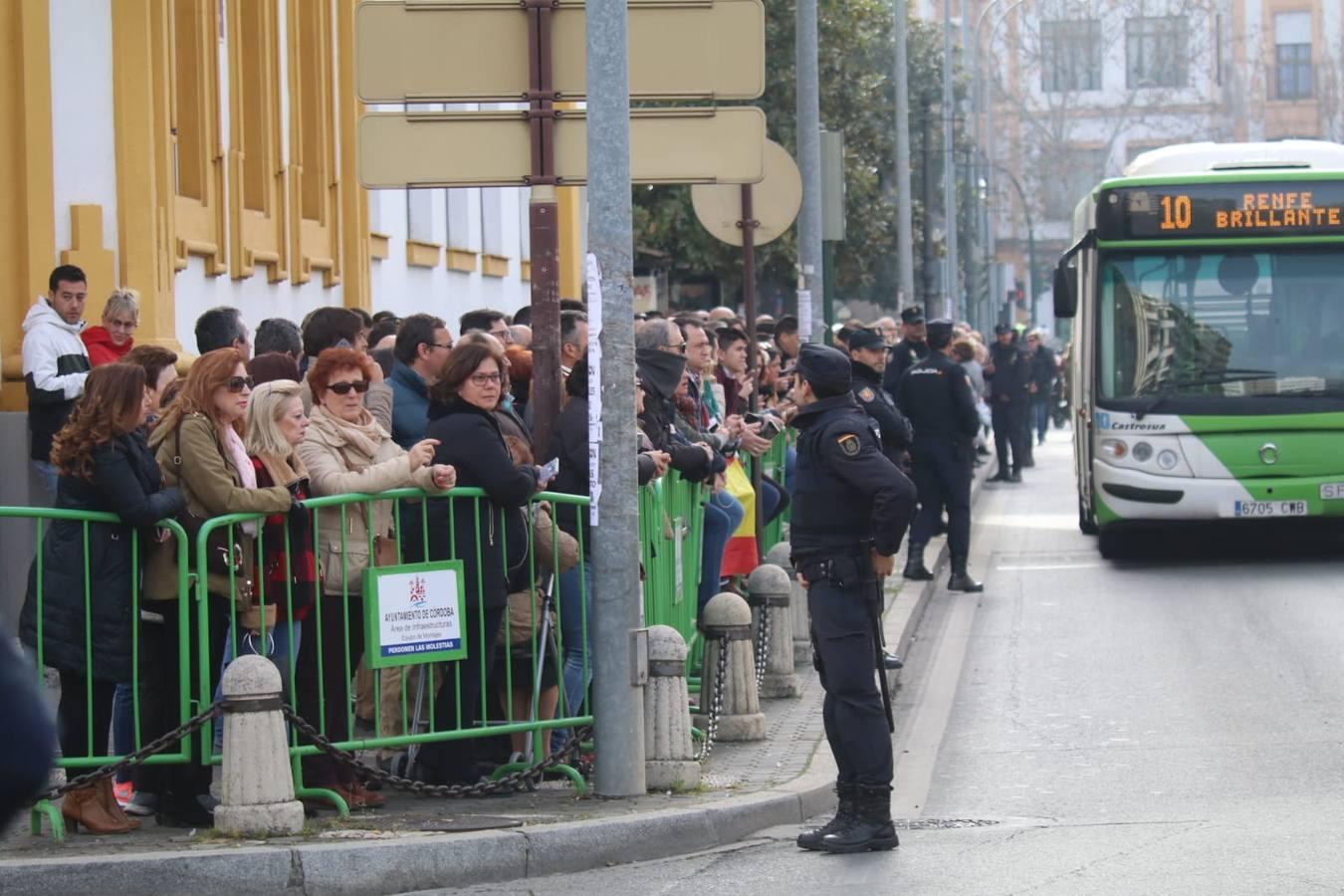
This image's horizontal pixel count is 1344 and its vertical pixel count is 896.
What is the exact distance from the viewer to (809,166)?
614 inches

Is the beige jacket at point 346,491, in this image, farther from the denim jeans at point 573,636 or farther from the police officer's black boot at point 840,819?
the police officer's black boot at point 840,819

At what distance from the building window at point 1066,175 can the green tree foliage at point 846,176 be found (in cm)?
2936

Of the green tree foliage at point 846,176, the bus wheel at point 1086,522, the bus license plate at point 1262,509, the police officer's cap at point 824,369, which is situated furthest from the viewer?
the green tree foliage at point 846,176

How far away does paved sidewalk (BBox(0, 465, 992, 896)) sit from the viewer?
677 cm

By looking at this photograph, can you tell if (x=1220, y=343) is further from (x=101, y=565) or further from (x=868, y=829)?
(x=101, y=565)

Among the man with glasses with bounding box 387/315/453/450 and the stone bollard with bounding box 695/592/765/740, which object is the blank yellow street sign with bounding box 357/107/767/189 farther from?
the stone bollard with bounding box 695/592/765/740

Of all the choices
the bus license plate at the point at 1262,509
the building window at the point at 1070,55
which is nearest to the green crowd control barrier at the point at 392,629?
the bus license plate at the point at 1262,509

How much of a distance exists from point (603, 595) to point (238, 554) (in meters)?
1.37

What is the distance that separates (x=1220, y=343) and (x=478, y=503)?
10.2 m

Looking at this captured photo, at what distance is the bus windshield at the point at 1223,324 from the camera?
16.8 meters

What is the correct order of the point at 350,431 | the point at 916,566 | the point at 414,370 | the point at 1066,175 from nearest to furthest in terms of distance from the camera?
the point at 350,431 → the point at 414,370 → the point at 916,566 → the point at 1066,175

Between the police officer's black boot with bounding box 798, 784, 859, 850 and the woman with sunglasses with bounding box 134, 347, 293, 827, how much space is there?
199 cm

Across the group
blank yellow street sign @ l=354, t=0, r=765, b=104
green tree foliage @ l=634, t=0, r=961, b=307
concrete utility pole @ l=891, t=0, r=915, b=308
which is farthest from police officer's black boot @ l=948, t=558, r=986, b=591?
green tree foliage @ l=634, t=0, r=961, b=307

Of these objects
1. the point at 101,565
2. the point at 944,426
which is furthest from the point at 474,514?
the point at 944,426
